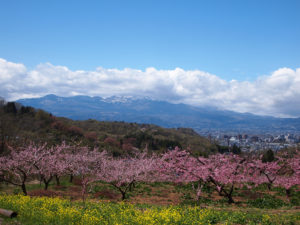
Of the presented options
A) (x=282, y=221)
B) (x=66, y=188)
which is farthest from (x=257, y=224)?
(x=66, y=188)

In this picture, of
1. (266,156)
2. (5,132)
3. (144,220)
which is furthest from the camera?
(266,156)

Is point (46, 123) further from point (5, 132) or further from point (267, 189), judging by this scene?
point (267, 189)

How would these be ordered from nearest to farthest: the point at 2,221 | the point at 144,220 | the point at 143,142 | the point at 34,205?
the point at 144,220 < the point at 2,221 < the point at 34,205 < the point at 143,142

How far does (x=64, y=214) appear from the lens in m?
13.4

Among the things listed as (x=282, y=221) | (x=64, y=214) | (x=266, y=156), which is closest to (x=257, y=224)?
(x=282, y=221)

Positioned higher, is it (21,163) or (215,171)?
(215,171)

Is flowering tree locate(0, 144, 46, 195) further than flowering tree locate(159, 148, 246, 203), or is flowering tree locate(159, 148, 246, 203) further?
flowering tree locate(159, 148, 246, 203)

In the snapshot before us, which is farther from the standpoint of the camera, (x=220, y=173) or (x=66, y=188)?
(x=66, y=188)

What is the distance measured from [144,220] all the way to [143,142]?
95986mm

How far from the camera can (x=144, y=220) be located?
1234cm

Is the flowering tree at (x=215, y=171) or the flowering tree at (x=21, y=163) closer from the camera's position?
the flowering tree at (x=21, y=163)

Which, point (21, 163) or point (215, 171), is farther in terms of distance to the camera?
point (21, 163)

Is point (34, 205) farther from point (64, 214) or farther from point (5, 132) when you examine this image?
point (5, 132)

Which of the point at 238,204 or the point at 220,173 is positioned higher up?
the point at 220,173
